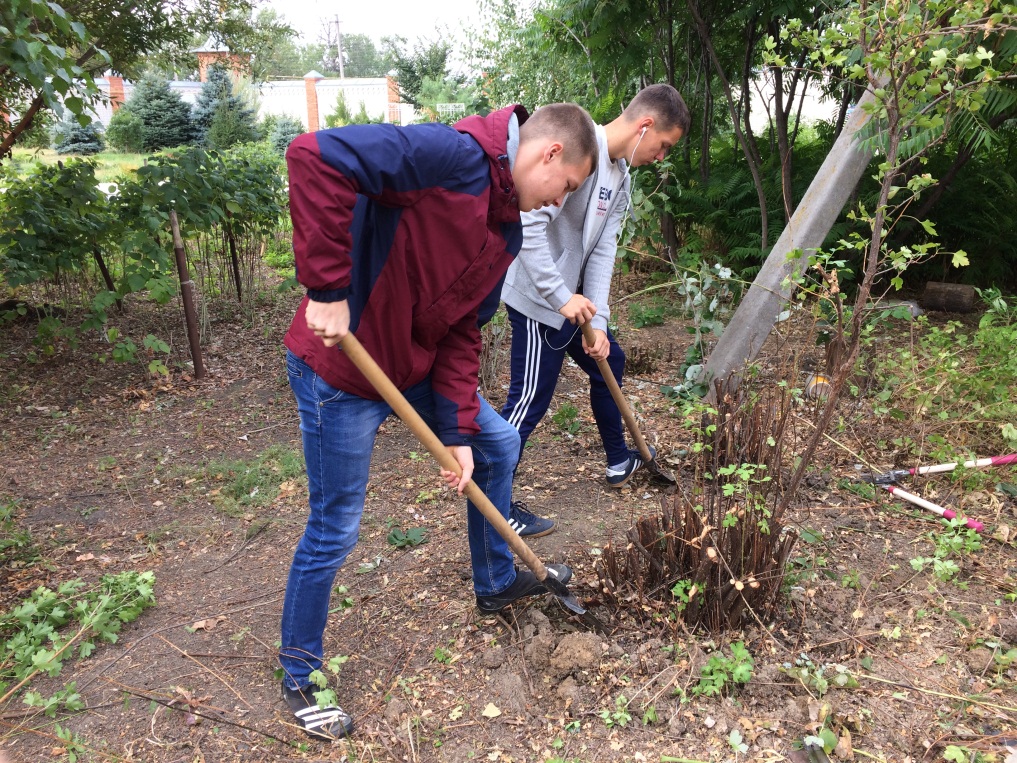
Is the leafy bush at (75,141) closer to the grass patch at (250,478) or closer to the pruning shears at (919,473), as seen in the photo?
the grass patch at (250,478)

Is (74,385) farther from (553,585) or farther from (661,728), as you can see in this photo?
(661,728)

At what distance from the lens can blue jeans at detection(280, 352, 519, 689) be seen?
1974mm

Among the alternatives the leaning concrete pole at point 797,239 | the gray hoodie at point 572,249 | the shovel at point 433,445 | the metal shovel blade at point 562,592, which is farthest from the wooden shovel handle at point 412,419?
the leaning concrete pole at point 797,239

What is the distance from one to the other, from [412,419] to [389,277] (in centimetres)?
38

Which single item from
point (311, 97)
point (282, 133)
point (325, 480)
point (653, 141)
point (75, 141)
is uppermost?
point (311, 97)

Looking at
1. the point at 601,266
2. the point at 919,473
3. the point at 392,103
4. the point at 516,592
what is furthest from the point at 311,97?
the point at 516,592

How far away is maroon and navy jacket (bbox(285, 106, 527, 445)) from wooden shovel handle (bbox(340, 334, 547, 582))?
0.10 meters

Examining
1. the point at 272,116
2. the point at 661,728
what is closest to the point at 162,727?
the point at 661,728

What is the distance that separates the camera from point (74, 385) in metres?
5.08

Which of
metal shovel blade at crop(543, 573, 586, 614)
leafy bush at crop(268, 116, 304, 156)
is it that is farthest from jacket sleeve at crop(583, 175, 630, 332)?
leafy bush at crop(268, 116, 304, 156)

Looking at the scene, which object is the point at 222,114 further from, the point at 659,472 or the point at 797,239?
the point at 659,472

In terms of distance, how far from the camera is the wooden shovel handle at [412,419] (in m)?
1.80

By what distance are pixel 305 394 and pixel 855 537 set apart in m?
2.37

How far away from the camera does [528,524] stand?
10.4ft
